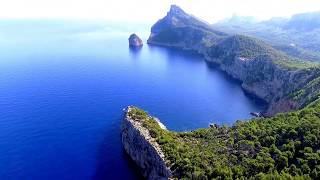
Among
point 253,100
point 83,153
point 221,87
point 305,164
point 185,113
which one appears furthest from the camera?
point 221,87

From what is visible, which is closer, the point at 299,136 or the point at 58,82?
the point at 299,136

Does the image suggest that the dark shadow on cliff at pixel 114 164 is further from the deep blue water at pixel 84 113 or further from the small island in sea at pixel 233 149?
the small island in sea at pixel 233 149

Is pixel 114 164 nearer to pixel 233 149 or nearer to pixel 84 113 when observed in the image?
pixel 233 149

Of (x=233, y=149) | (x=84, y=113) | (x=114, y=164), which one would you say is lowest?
(x=114, y=164)

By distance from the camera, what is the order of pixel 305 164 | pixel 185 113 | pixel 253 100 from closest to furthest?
pixel 305 164, pixel 185 113, pixel 253 100

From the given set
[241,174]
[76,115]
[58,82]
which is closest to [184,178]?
[241,174]

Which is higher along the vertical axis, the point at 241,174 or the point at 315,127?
the point at 315,127

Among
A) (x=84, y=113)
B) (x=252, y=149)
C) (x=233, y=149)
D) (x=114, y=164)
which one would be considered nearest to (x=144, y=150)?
(x=114, y=164)

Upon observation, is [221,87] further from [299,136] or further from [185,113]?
[299,136]
